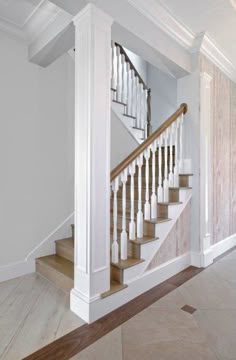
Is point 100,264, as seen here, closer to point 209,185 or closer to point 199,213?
point 199,213

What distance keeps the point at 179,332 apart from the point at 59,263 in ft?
4.74

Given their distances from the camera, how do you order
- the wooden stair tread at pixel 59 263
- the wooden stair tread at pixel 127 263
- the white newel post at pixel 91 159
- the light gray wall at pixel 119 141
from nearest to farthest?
1. the white newel post at pixel 91 159
2. the wooden stair tread at pixel 127 263
3. the wooden stair tread at pixel 59 263
4. the light gray wall at pixel 119 141

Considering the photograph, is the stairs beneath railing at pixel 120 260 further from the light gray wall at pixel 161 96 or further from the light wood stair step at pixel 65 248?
the light gray wall at pixel 161 96

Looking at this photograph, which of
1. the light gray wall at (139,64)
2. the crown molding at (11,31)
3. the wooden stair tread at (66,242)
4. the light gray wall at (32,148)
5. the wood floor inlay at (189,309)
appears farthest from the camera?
the light gray wall at (139,64)

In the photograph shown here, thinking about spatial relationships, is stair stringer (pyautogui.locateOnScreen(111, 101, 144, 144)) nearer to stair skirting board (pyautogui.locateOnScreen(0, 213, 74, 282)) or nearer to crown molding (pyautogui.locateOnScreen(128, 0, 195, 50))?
crown molding (pyautogui.locateOnScreen(128, 0, 195, 50))

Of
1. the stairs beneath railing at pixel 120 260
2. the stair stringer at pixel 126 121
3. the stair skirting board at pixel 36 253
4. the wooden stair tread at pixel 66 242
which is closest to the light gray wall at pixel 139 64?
the stair stringer at pixel 126 121

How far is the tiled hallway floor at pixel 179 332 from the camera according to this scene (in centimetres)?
147

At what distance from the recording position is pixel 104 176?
1.89 m

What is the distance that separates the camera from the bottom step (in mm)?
2244

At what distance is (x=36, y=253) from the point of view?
278 centimetres

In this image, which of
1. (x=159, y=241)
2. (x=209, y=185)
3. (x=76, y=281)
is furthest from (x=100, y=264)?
(x=209, y=185)

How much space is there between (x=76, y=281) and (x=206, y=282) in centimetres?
141

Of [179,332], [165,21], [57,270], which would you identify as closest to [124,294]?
[179,332]

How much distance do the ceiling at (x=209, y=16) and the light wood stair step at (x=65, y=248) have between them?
268 centimetres
